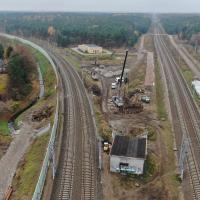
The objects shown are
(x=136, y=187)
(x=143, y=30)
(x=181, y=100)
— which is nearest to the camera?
(x=136, y=187)

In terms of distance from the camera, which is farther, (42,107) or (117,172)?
(42,107)

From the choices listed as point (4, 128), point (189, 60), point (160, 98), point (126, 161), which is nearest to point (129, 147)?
point (126, 161)

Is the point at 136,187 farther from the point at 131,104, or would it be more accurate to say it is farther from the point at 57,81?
the point at 57,81

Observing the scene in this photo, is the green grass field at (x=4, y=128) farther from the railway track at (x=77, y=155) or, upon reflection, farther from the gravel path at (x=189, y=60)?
the gravel path at (x=189, y=60)

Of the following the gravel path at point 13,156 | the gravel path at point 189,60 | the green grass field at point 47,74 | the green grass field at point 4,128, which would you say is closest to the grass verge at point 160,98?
the gravel path at point 189,60

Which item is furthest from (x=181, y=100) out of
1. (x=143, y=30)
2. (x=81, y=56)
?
(x=143, y=30)

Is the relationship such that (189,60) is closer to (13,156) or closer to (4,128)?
(4,128)
